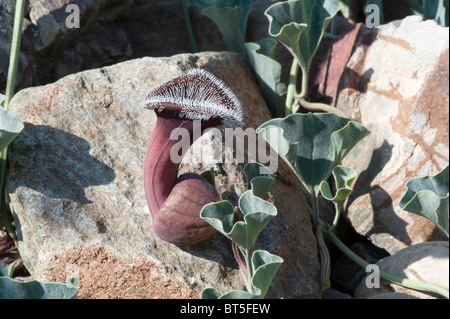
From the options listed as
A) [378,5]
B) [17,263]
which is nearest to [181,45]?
[378,5]

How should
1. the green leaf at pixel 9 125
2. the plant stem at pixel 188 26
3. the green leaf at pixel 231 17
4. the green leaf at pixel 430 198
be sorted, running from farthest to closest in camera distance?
1. the plant stem at pixel 188 26
2. the green leaf at pixel 231 17
3. the green leaf at pixel 430 198
4. the green leaf at pixel 9 125

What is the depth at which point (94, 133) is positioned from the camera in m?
1.85

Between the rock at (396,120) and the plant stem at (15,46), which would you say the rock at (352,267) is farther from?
the plant stem at (15,46)

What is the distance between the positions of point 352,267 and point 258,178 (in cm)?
73

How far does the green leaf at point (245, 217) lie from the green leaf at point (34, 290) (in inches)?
14.1

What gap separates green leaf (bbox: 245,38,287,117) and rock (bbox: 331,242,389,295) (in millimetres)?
592

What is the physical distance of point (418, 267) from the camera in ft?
6.28

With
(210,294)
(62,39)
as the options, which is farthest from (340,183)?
(62,39)

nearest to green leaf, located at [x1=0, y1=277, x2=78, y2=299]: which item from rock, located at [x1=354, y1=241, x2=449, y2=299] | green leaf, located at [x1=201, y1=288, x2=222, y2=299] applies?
green leaf, located at [x1=201, y1=288, x2=222, y2=299]

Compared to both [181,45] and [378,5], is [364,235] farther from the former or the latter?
[181,45]

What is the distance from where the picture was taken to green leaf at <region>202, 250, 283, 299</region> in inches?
55.2

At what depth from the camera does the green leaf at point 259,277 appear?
140 cm

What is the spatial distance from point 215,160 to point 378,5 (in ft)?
3.94

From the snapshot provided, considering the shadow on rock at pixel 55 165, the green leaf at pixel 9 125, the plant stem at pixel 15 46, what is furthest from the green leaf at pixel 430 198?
the plant stem at pixel 15 46
